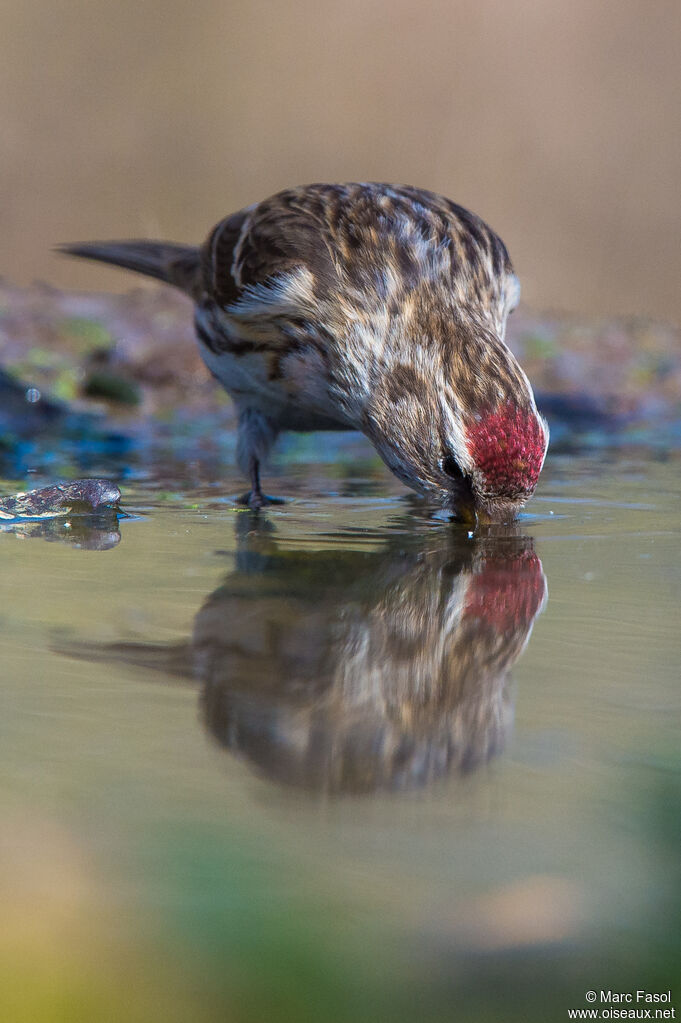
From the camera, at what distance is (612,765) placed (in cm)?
162

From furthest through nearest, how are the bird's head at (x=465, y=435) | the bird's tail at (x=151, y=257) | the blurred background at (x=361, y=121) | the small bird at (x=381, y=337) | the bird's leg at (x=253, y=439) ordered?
the blurred background at (x=361, y=121), the bird's tail at (x=151, y=257), the bird's leg at (x=253, y=439), the small bird at (x=381, y=337), the bird's head at (x=465, y=435)

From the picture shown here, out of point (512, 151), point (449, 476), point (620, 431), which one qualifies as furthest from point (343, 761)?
point (512, 151)

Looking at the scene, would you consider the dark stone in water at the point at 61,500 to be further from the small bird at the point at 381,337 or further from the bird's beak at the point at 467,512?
the bird's beak at the point at 467,512

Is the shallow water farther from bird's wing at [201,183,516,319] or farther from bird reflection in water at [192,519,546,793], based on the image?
bird's wing at [201,183,516,319]

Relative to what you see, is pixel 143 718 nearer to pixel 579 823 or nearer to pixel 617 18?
pixel 579 823

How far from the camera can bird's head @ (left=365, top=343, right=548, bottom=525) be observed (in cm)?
313

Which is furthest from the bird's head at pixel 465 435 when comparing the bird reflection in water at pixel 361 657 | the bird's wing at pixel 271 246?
the bird's wing at pixel 271 246

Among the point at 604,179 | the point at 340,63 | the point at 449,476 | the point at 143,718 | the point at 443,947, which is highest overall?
the point at 340,63

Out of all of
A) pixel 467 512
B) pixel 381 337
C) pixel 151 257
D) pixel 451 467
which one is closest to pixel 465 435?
pixel 451 467

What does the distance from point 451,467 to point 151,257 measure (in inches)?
92.0

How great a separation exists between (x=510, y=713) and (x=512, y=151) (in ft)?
28.5

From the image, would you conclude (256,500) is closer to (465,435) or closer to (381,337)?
(381,337)

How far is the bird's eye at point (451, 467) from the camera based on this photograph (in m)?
3.24

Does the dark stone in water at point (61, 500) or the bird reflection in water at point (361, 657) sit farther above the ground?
the dark stone in water at point (61, 500)
